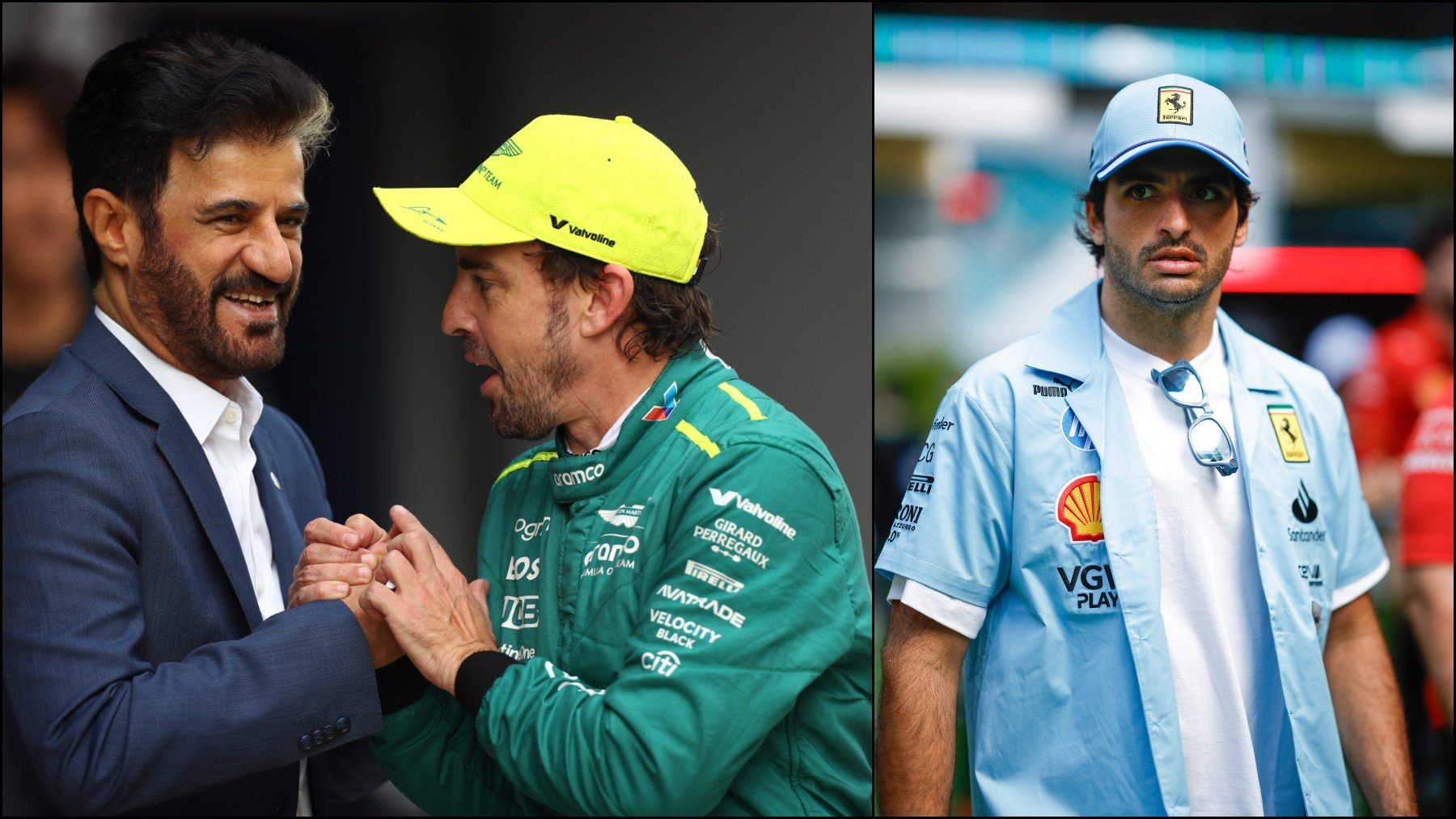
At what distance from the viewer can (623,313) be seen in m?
2.23

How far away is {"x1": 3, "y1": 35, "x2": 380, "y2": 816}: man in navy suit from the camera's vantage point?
194 centimetres

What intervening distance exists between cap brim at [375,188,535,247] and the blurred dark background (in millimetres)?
1392

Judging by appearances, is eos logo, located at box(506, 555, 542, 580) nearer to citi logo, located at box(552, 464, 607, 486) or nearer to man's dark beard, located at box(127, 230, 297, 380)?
citi logo, located at box(552, 464, 607, 486)

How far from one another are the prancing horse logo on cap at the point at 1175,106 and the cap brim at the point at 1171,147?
43 mm

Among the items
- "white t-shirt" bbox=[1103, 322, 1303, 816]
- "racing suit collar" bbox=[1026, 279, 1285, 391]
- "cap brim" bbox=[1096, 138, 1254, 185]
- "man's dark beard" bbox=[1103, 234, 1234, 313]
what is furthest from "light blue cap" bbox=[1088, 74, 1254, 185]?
"white t-shirt" bbox=[1103, 322, 1303, 816]

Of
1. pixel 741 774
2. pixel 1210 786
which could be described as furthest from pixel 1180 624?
pixel 741 774

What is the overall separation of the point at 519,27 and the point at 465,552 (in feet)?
5.32

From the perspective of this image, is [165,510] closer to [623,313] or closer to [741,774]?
[623,313]

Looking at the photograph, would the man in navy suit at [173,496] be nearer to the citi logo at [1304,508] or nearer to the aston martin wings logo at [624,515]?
the aston martin wings logo at [624,515]

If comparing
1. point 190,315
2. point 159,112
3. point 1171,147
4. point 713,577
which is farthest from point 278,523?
point 1171,147

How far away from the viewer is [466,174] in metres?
3.83

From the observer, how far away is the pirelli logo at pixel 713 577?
1910mm

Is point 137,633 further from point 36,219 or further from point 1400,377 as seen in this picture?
point 1400,377

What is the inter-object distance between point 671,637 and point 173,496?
0.93 metres
